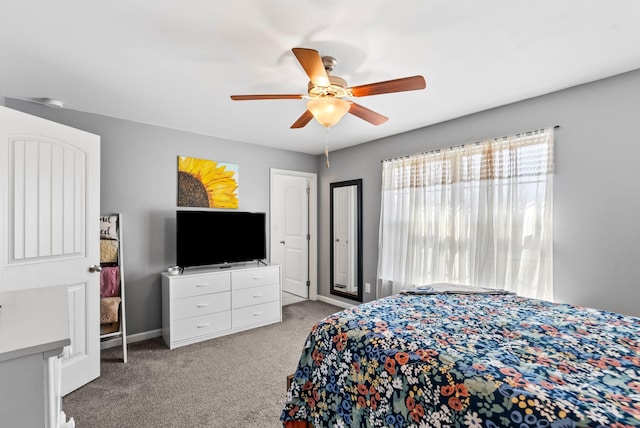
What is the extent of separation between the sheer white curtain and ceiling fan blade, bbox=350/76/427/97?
5.34 ft

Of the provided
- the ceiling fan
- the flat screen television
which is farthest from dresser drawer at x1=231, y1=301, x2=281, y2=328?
the ceiling fan

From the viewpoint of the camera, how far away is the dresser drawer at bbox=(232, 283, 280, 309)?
3.64m

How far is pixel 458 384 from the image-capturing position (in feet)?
3.90

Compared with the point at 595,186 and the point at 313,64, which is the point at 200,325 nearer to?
the point at 313,64

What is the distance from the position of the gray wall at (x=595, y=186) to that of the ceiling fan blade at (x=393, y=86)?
167cm

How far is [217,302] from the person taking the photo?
3.48m

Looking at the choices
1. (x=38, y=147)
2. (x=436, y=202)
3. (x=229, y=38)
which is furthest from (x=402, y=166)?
(x=38, y=147)

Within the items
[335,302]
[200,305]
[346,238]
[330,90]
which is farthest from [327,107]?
[335,302]

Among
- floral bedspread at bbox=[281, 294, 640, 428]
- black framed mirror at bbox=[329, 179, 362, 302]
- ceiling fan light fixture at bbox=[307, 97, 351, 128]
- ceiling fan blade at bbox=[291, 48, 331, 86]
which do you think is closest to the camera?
floral bedspread at bbox=[281, 294, 640, 428]

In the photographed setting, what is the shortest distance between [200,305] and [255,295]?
680 millimetres

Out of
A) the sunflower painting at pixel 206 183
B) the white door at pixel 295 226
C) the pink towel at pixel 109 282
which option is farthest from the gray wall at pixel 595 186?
the pink towel at pixel 109 282

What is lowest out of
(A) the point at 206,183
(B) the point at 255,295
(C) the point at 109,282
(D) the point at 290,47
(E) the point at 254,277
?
(B) the point at 255,295

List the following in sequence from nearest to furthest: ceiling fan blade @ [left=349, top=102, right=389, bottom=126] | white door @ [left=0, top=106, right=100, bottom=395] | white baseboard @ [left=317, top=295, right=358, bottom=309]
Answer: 1. white door @ [left=0, top=106, right=100, bottom=395]
2. ceiling fan blade @ [left=349, top=102, right=389, bottom=126]
3. white baseboard @ [left=317, top=295, right=358, bottom=309]

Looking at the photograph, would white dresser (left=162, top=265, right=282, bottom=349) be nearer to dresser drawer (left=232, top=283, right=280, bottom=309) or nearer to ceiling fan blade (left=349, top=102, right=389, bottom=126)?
dresser drawer (left=232, top=283, right=280, bottom=309)
